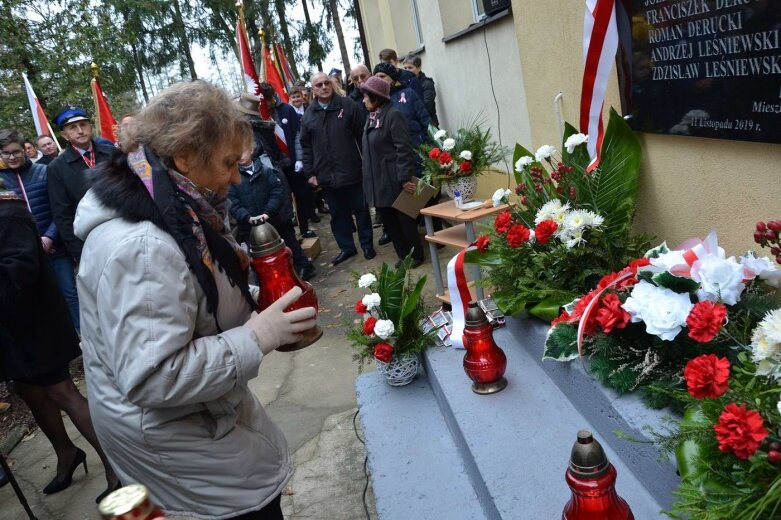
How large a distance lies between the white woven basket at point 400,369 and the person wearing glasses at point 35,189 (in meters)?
2.76

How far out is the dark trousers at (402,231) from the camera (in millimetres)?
5977

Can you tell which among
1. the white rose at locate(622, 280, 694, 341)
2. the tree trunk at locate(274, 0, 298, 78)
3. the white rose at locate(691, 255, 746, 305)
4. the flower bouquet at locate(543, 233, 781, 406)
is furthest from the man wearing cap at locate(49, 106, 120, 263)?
the tree trunk at locate(274, 0, 298, 78)

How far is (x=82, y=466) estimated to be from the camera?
3719mm

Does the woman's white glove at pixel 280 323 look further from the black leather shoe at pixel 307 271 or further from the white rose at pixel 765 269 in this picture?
the black leather shoe at pixel 307 271

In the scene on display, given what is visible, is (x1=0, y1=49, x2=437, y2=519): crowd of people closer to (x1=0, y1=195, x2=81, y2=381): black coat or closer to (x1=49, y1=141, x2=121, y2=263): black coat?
(x1=0, y1=195, x2=81, y2=381): black coat

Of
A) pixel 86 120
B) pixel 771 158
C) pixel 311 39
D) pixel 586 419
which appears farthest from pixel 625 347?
pixel 311 39

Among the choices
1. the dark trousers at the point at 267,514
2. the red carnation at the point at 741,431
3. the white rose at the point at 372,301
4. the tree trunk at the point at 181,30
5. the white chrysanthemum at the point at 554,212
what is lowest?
the dark trousers at the point at 267,514

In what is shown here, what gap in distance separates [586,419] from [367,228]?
4613 millimetres

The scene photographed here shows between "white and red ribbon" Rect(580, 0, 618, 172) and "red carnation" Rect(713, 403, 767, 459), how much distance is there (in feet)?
5.48

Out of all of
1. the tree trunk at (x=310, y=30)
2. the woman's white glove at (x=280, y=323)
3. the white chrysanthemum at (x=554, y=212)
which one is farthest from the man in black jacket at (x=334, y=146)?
the tree trunk at (x=310, y=30)

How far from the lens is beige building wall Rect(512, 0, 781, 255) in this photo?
2.14 metres

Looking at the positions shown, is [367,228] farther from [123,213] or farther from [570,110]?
[123,213]

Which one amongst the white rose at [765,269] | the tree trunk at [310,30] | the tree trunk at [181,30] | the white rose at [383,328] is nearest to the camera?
the white rose at [765,269]

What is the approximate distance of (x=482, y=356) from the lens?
2.58 metres
